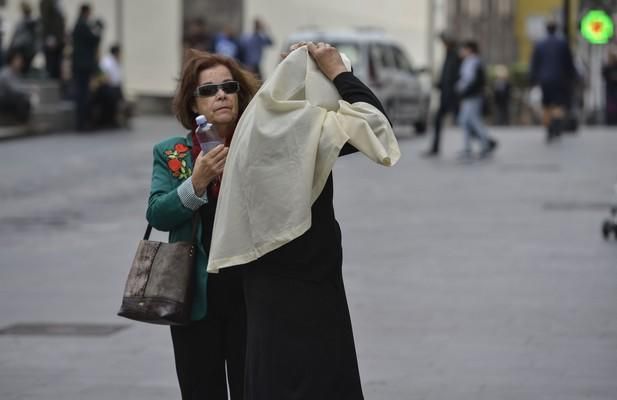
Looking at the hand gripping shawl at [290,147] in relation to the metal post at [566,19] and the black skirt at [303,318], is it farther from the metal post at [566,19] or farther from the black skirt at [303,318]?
the metal post at [566,19]

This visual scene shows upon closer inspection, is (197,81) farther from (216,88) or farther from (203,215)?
(203,215)

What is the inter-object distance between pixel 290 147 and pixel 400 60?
25.9m

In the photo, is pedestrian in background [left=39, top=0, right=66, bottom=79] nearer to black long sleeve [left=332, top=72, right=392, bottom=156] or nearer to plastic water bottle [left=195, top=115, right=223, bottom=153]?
plastic water bottle [left=195, top=115, right=223, bottom=153]

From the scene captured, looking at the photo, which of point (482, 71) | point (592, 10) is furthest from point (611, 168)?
point (592, 10)

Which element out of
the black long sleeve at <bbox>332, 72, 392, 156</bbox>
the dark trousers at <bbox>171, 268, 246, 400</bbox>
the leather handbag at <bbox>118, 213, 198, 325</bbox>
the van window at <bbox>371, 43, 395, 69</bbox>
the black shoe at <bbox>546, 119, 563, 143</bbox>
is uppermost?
the black long sleeve at <bbox>332, 72, 392, 156</bbox>

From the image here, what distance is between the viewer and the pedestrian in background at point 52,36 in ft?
95.7

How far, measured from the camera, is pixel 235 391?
527cm

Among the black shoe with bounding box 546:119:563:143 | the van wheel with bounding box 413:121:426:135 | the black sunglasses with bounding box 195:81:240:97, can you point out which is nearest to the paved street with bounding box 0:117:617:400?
the black sunglasses with bounding box 195:81:240:97

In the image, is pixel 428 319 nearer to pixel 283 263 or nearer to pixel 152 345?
pixel 152 345

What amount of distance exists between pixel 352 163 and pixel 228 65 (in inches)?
663

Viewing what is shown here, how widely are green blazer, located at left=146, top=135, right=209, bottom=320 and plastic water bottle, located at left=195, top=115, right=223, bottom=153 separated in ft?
0.41

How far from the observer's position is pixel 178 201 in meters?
5.04

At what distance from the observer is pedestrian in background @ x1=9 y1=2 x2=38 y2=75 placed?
27.1 meters

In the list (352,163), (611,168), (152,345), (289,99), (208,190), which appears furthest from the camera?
(352,163)
